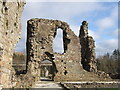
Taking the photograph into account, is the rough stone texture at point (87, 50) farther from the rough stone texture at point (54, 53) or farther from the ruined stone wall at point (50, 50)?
the ruined stone wall at point (50, 50)

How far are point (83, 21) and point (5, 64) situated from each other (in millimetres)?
21106

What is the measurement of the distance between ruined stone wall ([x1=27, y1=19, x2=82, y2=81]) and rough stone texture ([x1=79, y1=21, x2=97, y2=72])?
2.30 metres

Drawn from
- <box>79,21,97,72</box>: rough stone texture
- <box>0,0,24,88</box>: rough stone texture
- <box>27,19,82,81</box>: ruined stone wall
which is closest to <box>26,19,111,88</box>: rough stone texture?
<box>27,19,82,81</box>: ruined stone wall

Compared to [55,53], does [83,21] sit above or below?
above

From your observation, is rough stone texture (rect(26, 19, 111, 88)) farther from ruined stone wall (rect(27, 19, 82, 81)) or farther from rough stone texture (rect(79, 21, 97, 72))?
rough stone texture (rect(79, 21, 97, 72))

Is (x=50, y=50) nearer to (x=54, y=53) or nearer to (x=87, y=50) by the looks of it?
(x=54, y=53)

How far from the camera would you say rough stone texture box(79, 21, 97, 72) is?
2506cm

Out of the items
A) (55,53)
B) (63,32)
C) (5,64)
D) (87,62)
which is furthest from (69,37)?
(5,64)

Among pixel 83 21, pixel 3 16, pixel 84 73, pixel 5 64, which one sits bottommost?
pixel 84 73

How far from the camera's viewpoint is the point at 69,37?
2355 cm

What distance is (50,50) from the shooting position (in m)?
22.1

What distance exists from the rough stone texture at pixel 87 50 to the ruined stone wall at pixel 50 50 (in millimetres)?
2303

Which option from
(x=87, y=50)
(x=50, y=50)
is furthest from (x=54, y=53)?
(x=87, y=50)

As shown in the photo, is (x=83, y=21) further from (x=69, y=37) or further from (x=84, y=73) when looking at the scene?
(x=84, y=73)
